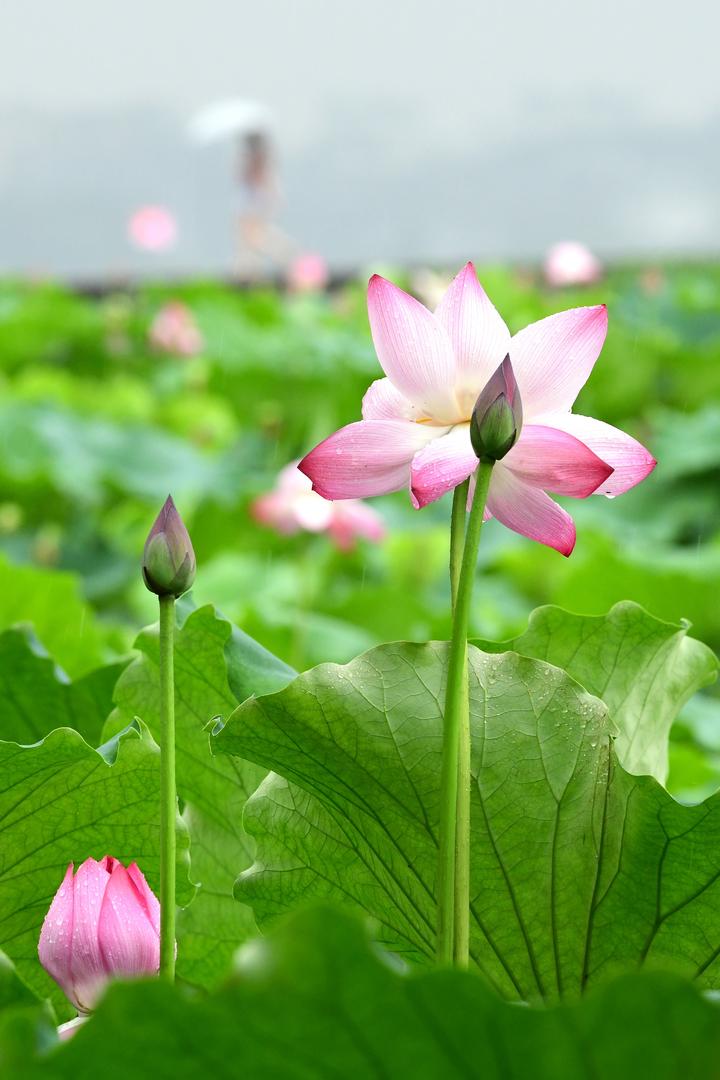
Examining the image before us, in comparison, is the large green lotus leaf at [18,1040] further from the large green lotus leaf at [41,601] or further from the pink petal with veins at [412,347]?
the large green lotus leaf at [41,601]

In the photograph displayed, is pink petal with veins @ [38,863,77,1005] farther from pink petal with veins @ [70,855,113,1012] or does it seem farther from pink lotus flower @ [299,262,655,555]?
pink lotus flower @ [299,262,655,555]

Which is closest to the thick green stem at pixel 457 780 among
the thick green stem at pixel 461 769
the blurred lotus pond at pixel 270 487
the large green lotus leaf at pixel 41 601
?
the thick green stem at pixel 461 769

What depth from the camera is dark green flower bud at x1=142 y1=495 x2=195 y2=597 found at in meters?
0.45

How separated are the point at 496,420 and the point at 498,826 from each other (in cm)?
15

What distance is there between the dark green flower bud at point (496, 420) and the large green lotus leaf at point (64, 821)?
0.52ft

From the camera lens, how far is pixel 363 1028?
12.8 inches

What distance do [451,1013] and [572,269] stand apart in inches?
157

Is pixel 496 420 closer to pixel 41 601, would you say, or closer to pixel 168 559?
pixel 168 559

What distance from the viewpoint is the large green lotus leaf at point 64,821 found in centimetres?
50

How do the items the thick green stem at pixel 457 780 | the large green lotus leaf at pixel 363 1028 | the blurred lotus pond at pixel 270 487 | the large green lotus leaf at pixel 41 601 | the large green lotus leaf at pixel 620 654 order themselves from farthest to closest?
the blurred lotus pond at pixel 270 487 < the large green lotus leaf at pixel 41 601 < the large green lotus leaf at pixel 620 654 < the thick green stem at pixel 457 780 < the large green lotus leaf at pixel 363 1028

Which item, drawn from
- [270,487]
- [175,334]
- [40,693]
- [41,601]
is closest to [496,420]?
[40,693]

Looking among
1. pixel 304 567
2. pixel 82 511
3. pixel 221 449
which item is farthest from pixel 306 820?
pixel 221 449

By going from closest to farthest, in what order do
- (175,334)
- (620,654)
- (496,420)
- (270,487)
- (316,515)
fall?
(496,420) → (620,654) → (316,515) → (270,487) → (175,334)

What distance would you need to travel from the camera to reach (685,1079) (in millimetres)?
328
